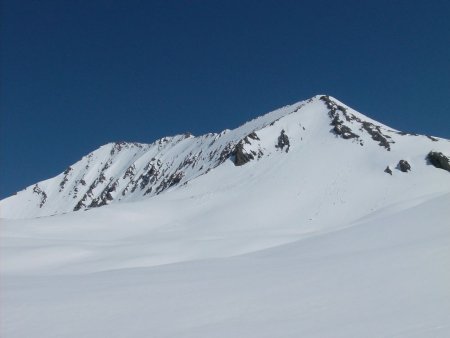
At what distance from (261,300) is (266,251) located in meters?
9.32

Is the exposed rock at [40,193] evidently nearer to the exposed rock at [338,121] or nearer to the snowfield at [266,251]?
the snowfield at [266,251]

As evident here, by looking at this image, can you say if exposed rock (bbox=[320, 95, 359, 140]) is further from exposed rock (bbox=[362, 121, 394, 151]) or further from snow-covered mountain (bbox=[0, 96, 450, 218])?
exposed rock (bbox=[362, 121, 394, 151])

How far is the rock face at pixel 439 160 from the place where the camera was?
47888 millimetres

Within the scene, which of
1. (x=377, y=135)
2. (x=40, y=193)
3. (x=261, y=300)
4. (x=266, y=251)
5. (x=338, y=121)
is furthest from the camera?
(x=40, y=193)

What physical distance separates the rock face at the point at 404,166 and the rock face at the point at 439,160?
2.86 metres

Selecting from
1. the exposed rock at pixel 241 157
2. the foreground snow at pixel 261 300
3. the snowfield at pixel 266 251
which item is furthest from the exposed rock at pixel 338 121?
the foreground snow at pixel 261 300

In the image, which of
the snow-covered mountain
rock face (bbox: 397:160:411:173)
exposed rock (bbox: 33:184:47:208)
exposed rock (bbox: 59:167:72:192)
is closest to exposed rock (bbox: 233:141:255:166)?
the snow-covered mountain

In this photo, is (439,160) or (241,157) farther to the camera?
(241,157)

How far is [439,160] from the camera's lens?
159 feet

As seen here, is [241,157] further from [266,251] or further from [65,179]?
[65,179]

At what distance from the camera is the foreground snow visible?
19.8 ft

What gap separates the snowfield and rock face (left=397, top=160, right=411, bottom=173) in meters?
0.27

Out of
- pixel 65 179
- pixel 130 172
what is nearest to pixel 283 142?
pixel 130 172

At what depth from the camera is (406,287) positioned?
7.30 meters
